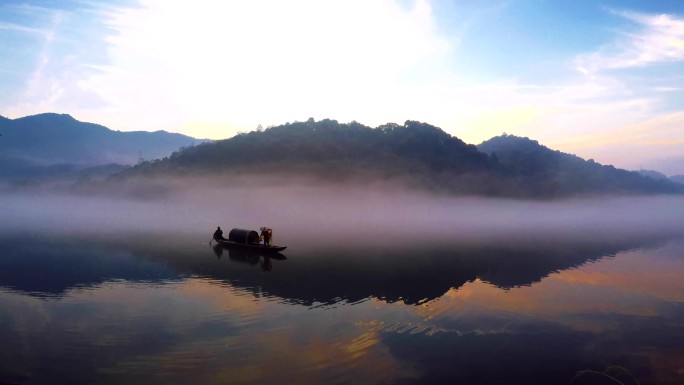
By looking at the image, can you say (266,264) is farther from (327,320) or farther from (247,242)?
(327,320)

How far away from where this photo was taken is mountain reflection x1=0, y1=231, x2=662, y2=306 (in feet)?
143

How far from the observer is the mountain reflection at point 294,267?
4362cm

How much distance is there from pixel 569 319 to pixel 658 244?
79.1m

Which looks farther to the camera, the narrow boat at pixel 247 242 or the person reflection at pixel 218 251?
the person reflection at pixel 218 251

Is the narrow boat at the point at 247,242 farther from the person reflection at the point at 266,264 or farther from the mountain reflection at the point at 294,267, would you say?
the person reflection at the point at 266,264

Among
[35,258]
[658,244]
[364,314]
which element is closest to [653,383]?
[364,314]

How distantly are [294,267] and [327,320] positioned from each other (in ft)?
81.4

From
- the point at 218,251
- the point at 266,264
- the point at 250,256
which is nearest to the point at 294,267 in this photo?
the point at 266,264

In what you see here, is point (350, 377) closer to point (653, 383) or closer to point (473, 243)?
point (653, 383)

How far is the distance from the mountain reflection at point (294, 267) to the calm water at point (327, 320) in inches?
15.0

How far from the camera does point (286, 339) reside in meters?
28.0

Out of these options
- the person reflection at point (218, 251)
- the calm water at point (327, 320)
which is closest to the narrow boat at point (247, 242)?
the person reflection at point (218, 251)

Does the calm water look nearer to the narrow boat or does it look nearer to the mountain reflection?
the mountain reflection

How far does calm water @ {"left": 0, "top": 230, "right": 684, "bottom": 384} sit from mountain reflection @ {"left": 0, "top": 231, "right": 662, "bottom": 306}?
0.38 m
